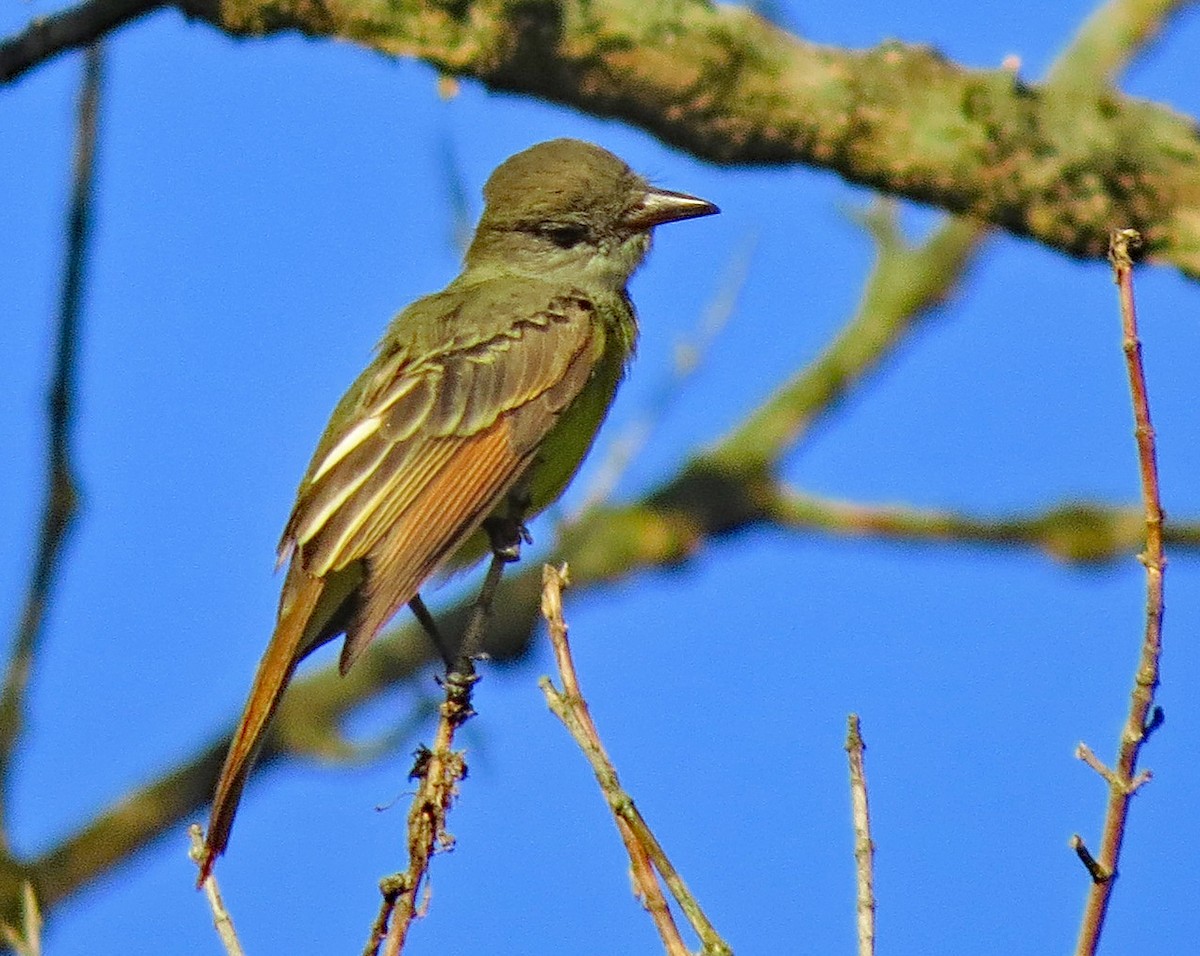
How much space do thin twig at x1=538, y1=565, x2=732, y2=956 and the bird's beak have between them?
3.37 metres

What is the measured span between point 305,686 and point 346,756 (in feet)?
4.88

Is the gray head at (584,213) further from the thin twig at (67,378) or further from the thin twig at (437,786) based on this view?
the thin twig at (437,786)

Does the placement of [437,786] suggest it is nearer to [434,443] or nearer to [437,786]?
[437,786]

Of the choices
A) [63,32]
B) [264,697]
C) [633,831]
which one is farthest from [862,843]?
[63,32]

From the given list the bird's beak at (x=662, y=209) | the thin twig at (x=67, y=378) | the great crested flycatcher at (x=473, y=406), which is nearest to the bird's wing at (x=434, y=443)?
the great crested flycatcher at (x=473, y=406)

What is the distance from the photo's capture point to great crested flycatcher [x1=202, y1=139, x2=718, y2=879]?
5.20 m

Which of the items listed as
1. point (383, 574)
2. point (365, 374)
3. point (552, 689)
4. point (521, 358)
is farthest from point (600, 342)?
point (552, 689)

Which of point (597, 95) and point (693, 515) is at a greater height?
point (693, 515)

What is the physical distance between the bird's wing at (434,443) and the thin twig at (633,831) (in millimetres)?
1696

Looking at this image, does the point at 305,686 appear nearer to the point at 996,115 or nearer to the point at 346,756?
the point at 346,756

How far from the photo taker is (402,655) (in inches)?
437


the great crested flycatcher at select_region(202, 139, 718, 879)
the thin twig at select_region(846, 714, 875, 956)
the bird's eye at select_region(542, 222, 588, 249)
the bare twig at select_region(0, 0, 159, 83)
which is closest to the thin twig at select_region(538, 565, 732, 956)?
the thin twig at select_region(846, 714, 875, 956)

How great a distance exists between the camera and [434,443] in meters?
5.77

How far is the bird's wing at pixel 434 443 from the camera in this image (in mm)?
5285
